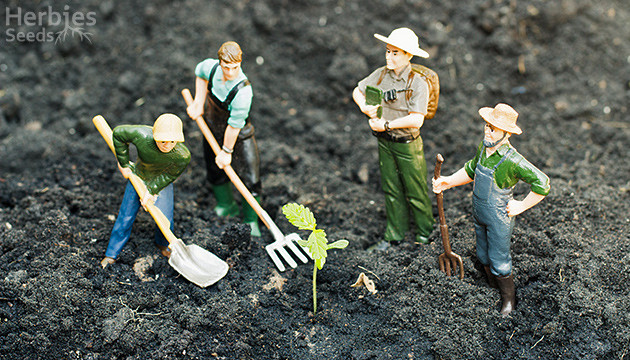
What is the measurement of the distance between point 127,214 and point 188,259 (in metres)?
A: 0.63

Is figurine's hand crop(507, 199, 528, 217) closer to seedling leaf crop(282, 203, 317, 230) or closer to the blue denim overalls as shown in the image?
the blue denim overalls

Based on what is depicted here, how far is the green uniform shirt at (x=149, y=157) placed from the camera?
4.46 m

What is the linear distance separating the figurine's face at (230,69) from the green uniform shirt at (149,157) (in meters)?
0.69

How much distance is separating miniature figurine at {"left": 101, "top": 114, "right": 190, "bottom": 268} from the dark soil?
18 cm

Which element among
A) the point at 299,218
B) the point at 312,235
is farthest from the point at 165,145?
the point at 312,235

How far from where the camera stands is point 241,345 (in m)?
4.26

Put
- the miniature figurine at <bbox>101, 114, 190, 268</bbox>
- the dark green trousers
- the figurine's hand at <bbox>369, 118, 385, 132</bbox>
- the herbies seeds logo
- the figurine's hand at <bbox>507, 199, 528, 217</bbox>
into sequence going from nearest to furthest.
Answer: the figurine's hand at <bbox>507, 199, 528, 217</bbox>
the miniature figurine at <bbox>101, 114, 190, 268</bbox>
the figurine's hand at <bbox>369, 118, 385, 132</bbox>
the dark green trousers
the herbies seeds logo

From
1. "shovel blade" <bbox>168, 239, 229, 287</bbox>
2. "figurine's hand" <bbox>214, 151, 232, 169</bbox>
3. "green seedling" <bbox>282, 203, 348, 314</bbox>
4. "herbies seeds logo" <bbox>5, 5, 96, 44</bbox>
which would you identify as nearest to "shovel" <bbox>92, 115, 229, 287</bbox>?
"shovel blade" <bbox>168, 239, 229, 287</bbox>

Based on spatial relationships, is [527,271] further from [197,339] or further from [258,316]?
[197,339]

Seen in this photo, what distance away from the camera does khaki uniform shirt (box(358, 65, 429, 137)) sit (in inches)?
181

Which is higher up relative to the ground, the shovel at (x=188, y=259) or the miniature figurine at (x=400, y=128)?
the miniature figurine at (x=400, y=128)

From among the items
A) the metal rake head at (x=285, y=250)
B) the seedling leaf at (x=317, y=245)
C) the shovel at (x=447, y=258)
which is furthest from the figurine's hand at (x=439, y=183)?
the metal rake head at (x=285, y=250)

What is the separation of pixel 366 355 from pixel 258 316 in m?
0.88

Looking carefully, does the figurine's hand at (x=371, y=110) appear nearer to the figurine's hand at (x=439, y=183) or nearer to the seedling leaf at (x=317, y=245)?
the figurine's hand at (x=439, y=183)
